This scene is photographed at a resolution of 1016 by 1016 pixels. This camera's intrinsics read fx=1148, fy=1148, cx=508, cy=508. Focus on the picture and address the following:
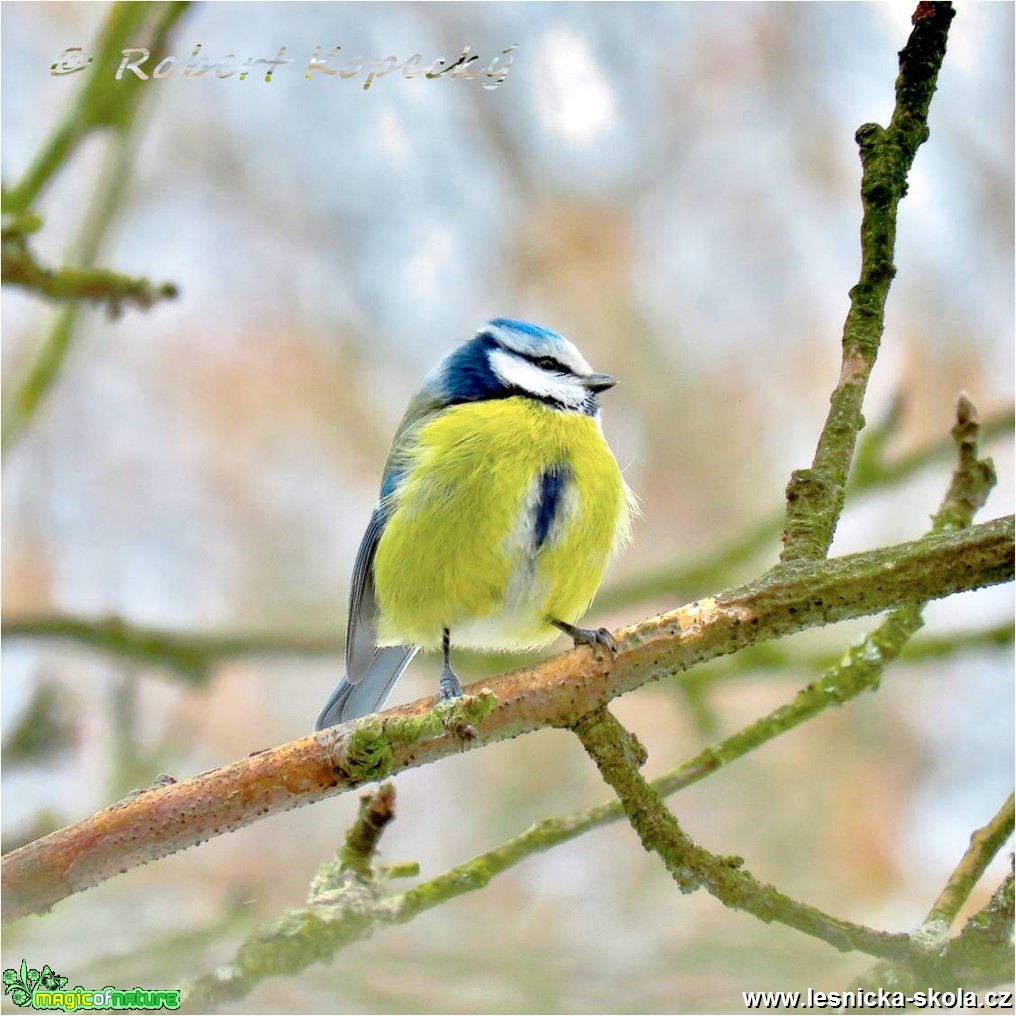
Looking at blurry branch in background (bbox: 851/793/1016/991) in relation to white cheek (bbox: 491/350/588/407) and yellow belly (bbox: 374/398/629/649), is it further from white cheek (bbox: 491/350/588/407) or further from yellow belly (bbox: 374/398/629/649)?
white cheek (bbox: 491/350/588/407)

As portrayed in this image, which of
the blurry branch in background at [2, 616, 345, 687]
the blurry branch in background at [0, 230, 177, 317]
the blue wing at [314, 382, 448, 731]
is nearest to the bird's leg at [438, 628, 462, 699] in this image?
the blue wing at [314, 382, 448, 731]

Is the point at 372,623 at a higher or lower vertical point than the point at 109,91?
lower

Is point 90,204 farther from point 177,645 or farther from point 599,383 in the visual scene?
point 599,383

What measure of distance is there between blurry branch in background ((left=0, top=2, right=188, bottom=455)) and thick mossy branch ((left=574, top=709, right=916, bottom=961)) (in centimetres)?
138

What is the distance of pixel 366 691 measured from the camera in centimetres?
258

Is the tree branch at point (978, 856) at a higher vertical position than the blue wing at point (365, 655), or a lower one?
lower

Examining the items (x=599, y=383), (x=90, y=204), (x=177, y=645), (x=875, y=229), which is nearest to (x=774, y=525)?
(x=599, y=383)

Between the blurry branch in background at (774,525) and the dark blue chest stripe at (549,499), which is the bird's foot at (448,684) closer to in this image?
the dark blue chest stripe at (549,499)

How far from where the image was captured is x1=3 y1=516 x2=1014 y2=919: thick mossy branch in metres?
1.46

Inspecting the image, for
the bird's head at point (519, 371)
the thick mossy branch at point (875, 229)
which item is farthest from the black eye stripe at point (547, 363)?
the thick mossy branch at point (875, 229)

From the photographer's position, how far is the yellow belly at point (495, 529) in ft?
7.07

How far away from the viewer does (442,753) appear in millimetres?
1578

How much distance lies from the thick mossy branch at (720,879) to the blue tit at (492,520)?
557mm

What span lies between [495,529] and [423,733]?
29.3 inches
